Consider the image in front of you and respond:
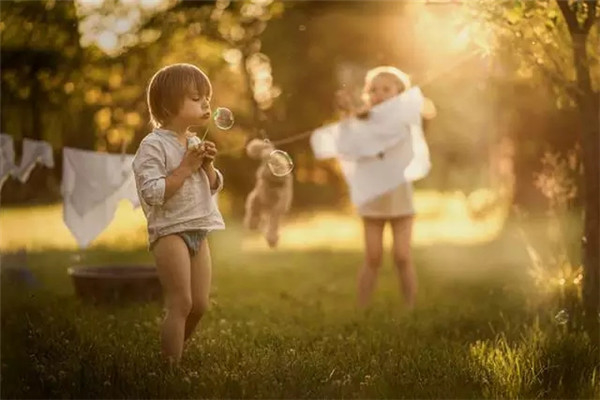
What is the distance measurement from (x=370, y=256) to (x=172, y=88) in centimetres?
298

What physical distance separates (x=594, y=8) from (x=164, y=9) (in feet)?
16.3

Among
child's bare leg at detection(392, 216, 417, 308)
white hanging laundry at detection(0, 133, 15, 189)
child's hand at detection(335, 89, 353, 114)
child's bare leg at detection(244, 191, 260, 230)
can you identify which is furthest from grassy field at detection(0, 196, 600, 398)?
child's hand at detection(335, 89, 353, 114)

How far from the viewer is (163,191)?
456 cm

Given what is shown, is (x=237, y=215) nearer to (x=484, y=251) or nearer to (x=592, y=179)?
(x=484, y=251)

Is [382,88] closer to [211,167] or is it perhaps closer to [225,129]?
[225,129]

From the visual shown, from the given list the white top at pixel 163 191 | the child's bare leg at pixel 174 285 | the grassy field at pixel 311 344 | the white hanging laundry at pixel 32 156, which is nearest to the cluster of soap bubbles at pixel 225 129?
the white top at pixel 163 191

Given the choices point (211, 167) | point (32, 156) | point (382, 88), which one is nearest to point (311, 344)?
point (211, 167)

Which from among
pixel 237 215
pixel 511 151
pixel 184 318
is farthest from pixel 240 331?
pixel 237 215

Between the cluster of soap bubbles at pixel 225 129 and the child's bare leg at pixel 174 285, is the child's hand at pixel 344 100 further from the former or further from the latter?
the child's bare leg at pixel 174 285

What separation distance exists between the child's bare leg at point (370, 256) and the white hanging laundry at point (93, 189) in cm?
181

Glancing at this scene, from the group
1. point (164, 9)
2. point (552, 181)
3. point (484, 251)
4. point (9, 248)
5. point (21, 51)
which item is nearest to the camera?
point (552, 181)

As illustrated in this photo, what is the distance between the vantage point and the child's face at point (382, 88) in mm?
7078

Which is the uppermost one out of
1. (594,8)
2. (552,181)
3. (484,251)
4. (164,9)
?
(164,9)

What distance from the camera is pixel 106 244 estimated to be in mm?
12844
